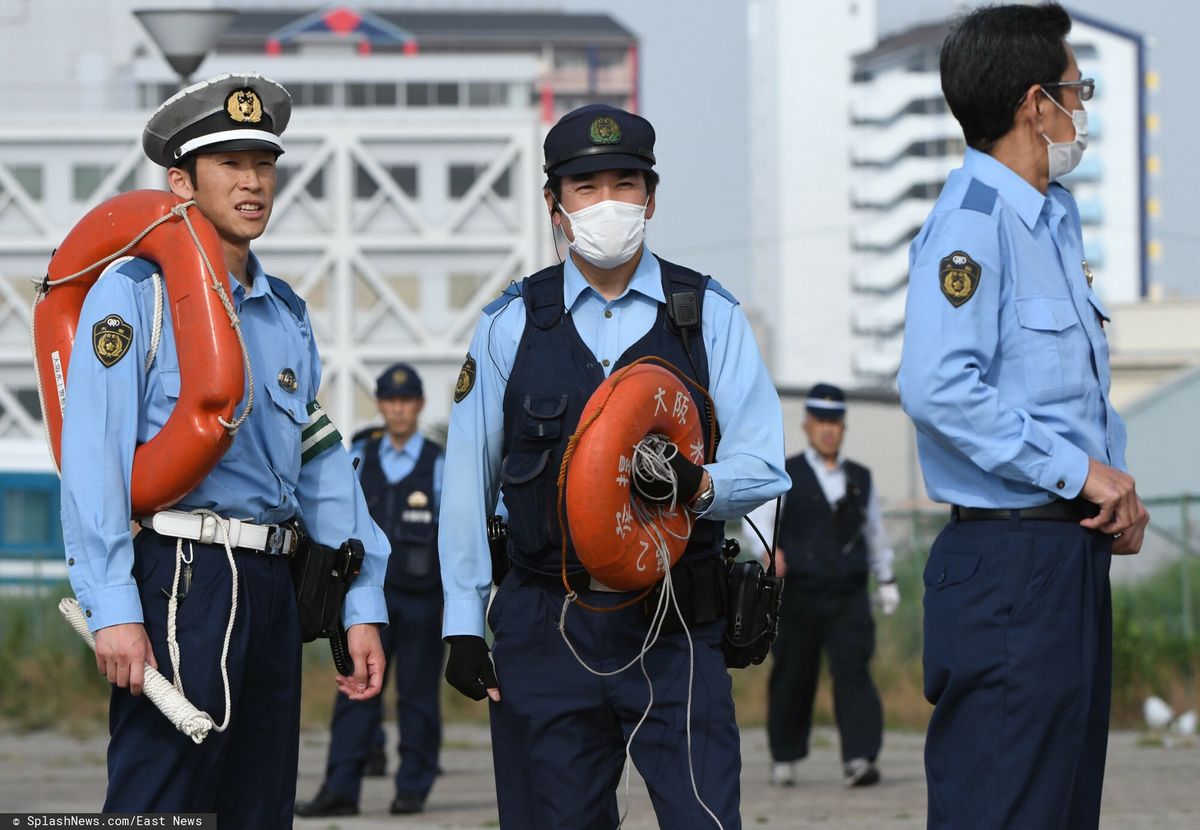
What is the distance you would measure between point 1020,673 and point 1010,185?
46.8 inches

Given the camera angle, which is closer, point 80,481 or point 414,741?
point 80,481

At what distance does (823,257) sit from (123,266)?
423 ft

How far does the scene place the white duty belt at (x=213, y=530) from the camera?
4.90 meters

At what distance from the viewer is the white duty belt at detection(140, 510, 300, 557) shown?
4898 mm

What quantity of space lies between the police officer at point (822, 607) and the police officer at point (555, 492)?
6.88 metres

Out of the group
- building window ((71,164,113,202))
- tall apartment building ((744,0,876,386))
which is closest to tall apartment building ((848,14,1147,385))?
tall apartment building ((744,0,876,386))

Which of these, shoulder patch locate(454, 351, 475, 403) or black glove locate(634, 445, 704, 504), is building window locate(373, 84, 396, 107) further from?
black glove locate(634, 445, 704, 504)

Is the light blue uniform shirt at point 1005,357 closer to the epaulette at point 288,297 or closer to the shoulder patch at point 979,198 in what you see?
the shoulder patch at point 979,198

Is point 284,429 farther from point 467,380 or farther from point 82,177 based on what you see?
point 82,177

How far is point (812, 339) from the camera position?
133m

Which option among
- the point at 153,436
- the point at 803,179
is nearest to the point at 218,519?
the point at 153,436

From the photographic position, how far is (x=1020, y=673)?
15.5ft

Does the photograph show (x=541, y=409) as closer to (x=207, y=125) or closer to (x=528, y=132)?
(x=207, y=125)

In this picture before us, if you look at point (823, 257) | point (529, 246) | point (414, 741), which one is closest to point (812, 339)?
point (823, 257)
